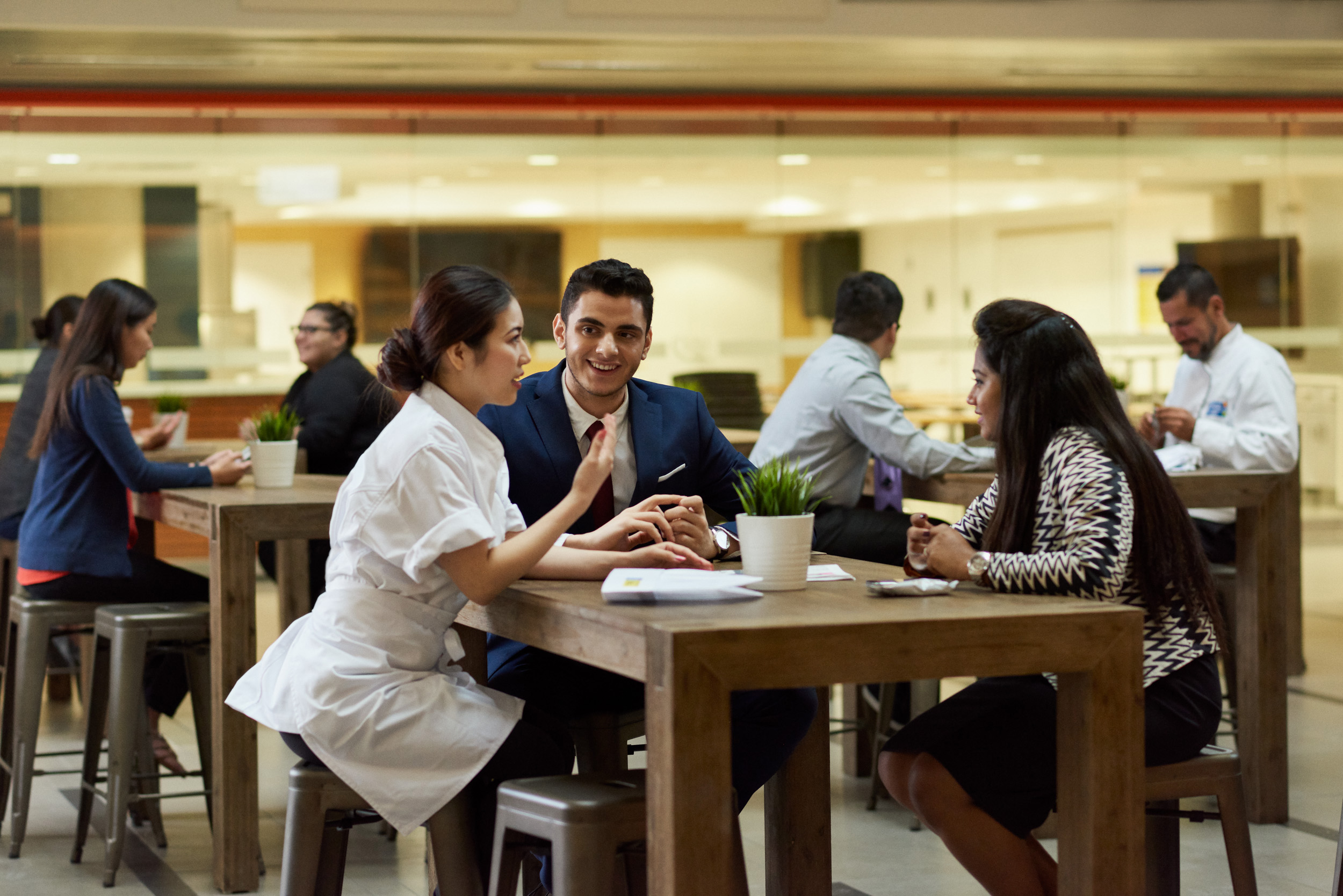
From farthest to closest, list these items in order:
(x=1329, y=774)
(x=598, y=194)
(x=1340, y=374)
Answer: (x=1340, y=374), (x=598, y=194), (x=1329, y=774)

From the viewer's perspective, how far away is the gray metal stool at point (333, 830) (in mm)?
2299

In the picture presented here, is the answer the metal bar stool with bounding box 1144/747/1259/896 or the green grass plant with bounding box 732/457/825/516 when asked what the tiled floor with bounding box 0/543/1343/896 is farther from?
the green grass plant with bounding box 732/457/825/516

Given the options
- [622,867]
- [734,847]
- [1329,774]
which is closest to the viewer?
[734,847]

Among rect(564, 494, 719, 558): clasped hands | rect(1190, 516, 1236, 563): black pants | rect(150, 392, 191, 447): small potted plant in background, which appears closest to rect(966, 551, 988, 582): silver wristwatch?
rect(564, 494, 719, 558): clasped hands

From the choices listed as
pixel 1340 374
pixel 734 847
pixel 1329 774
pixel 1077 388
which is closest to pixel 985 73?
pixel 1340 374

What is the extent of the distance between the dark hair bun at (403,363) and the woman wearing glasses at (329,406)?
2.80m

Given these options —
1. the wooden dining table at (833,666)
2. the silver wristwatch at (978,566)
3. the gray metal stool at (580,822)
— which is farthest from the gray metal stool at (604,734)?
the silver wristwatch at (978,566)

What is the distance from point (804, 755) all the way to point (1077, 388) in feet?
2.49

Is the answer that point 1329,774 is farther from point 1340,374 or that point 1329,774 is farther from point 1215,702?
point 1340,374

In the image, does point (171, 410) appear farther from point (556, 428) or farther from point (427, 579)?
point (427, 579)

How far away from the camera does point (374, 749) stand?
7.34ft

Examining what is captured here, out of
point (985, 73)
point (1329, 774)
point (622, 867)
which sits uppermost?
point (985, 73)

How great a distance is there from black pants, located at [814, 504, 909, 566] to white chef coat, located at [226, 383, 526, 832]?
1901 millimetres

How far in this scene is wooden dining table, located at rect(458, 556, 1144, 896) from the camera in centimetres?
184
